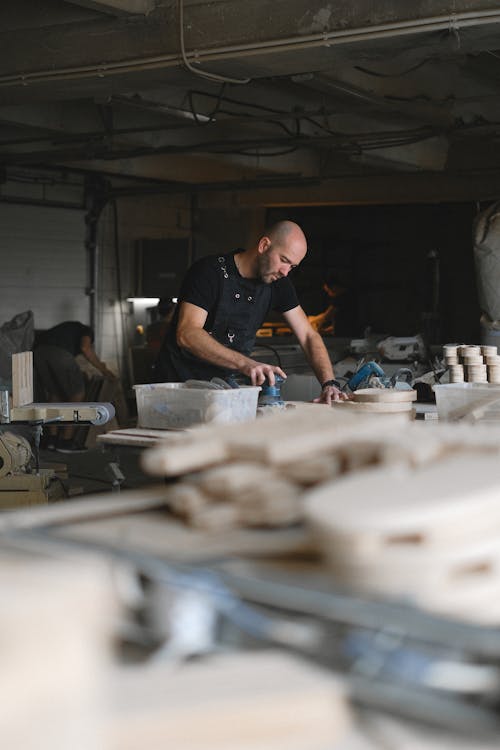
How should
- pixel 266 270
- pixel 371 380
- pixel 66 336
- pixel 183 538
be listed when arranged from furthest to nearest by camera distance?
pixel 66 336
pixel 266 270
pixel 371 380
pixel 183 538

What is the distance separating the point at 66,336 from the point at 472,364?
692 centimetres

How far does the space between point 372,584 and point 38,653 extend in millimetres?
425

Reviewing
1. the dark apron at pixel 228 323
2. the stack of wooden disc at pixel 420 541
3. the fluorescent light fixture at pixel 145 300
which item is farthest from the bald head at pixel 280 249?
the fluorescent light fixture at pixel 145 300

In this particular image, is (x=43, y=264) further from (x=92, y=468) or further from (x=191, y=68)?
(x=191, y=68)

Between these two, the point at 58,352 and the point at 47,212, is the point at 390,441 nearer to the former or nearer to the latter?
the point at 58,352

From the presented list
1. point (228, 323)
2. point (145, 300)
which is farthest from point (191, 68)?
point (145, 300)

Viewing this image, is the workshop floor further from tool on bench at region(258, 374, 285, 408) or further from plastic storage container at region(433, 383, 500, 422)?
plastic storage container at region(433, 383, 500, 422)

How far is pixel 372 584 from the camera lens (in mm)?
1225

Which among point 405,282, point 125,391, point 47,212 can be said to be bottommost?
point 125,391

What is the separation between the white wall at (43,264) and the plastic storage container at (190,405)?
8062mm

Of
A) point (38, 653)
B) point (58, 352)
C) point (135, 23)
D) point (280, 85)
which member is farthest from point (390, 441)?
point (58, 352)

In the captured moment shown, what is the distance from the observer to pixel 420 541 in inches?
47.3

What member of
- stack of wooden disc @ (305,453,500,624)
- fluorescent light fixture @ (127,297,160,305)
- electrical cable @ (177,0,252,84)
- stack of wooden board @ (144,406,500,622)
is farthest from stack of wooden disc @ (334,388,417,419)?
fluorescent light fixture @ (127,297,160,305)

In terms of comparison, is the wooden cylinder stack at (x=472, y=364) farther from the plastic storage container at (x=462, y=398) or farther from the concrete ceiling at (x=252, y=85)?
the concrete ceiling at (x=252, y=85)
